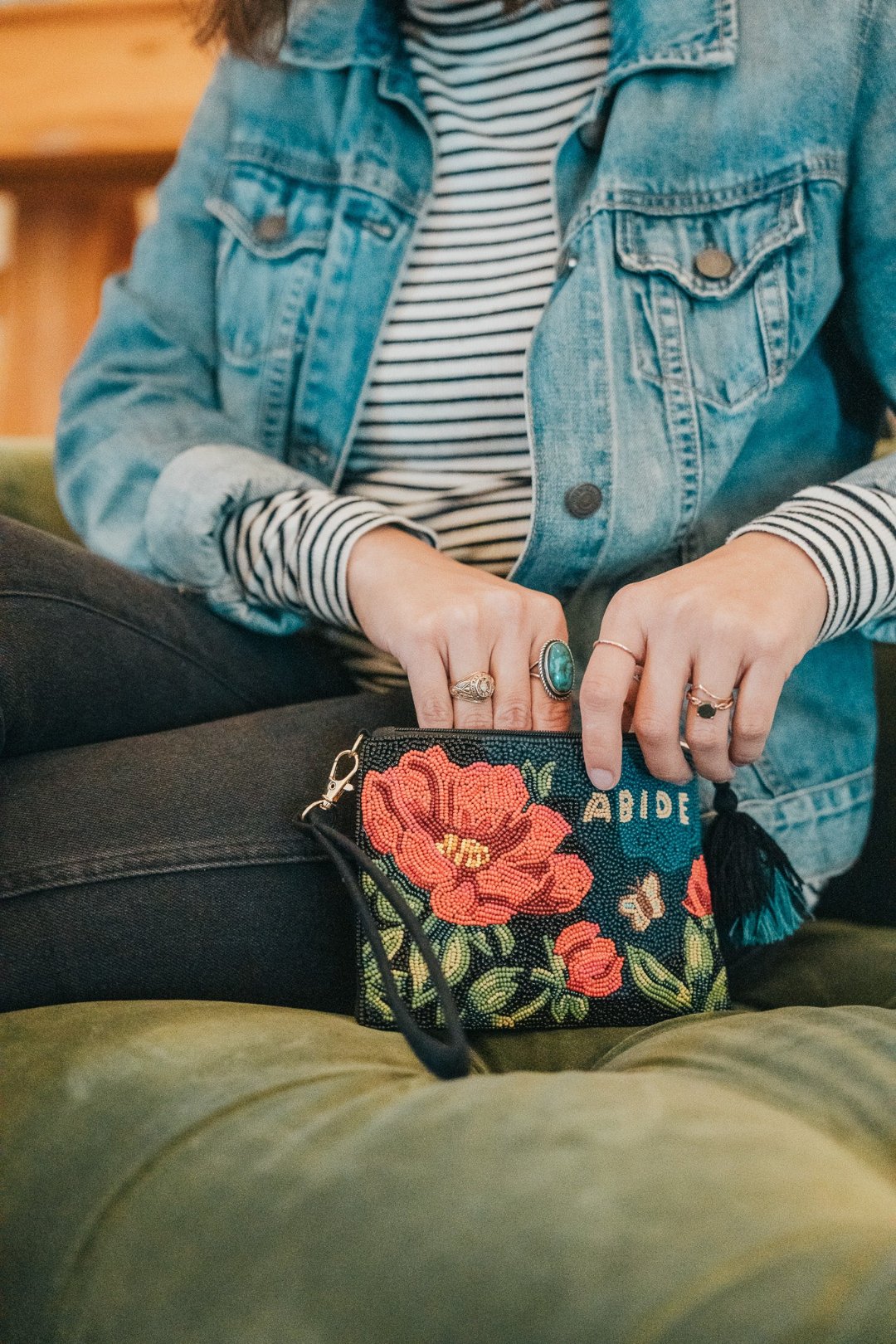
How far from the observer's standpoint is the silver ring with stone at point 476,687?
0.58 metres

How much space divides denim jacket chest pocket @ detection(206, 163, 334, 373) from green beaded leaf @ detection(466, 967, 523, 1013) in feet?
1.66

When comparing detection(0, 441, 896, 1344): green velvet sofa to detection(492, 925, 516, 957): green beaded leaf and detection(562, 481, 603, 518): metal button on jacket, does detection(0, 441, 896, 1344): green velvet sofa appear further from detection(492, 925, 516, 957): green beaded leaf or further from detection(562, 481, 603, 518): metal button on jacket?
detection(562, 481, 603, 518): metal button on jacket

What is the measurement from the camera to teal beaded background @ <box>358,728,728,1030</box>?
0.52 meters

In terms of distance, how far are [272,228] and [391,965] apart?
0.58 meters

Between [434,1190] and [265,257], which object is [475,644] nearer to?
[434,1190]

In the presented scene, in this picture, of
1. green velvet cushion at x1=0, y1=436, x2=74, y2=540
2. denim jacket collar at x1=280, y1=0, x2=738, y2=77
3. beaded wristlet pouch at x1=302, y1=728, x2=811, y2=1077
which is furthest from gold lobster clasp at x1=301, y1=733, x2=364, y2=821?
green velvet cushion at x1=0, y1=436, x2=74, y2=540

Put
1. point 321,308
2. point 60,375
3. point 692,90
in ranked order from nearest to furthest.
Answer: point 692,90 < point 321,308 < point 60,375

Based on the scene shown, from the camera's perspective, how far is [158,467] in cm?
77

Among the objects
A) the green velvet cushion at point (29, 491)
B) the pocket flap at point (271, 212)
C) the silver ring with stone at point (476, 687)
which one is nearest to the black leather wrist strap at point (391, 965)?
the silver ring with stone at point (476, 687)

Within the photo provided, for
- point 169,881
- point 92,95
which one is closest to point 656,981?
point 169,881

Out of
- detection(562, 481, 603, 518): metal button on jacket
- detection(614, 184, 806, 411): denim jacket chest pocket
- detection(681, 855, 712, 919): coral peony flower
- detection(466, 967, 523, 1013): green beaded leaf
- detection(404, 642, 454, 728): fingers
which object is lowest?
detection(466, 967, 523, 1013): green beaded leaf

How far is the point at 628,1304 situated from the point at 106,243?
2242mm

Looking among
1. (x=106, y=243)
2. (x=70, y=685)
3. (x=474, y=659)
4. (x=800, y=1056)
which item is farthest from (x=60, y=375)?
Result: (x=800, y=1056)

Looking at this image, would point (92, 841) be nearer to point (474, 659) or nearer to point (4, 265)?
point (474, 659)
